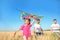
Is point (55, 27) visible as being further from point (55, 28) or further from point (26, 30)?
point (26, 30)

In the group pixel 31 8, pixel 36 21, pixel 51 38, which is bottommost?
pixel 51 38

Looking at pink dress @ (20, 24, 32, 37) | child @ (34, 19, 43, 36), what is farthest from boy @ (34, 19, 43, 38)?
pink dress @ (20, 24, 32, 37)

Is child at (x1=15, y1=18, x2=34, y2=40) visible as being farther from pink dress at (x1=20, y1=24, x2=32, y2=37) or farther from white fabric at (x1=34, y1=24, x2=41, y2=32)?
white fabric at (x1=34, y1=24, x2=41, y2=32)

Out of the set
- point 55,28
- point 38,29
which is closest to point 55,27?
point 55,28

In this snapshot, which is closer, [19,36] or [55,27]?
[19,36]

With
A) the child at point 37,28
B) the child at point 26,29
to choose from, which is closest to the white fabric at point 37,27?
the child at point 37,28

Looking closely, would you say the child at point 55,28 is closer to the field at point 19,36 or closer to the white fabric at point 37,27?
the field at point 19,36

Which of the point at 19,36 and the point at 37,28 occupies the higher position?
the point at 37,28

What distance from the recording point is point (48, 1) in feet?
10.2

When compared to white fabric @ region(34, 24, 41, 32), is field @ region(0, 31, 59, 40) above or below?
below

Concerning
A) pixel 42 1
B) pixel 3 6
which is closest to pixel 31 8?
pixel 42 1

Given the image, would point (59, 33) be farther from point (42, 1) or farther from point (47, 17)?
point (42, 1)

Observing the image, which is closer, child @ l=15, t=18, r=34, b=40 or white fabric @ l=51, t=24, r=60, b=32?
child @ l=15, t=18, r=34, b=40

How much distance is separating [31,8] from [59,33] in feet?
1.81
